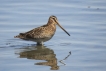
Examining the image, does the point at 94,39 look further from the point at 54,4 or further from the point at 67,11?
the point at 54,4

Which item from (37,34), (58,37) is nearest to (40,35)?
(37,34)

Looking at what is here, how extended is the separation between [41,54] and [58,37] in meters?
1.87

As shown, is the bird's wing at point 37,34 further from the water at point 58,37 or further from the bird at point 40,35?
the water at point 58,37

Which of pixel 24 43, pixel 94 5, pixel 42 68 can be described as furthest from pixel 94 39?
pixel 94 5

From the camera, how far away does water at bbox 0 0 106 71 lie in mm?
10312

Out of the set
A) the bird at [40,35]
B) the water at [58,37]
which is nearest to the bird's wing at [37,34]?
the bird at [40,35]

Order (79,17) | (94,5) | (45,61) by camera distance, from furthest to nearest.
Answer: (94,5) → (79,17) → (45,61)

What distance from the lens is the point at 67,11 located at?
16.1m

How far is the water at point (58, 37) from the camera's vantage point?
10.3m

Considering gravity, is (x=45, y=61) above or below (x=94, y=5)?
below

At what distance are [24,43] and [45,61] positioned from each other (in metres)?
2.45

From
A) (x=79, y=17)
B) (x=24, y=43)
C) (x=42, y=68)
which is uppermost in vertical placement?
(x=79, y=17)

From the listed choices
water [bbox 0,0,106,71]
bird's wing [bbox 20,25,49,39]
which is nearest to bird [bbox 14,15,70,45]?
bird's wing [bbox 20,25,49,39]

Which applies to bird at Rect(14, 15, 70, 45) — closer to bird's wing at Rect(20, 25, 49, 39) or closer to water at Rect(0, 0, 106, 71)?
bird's wing at Rect(20, 25, 49, 39)
